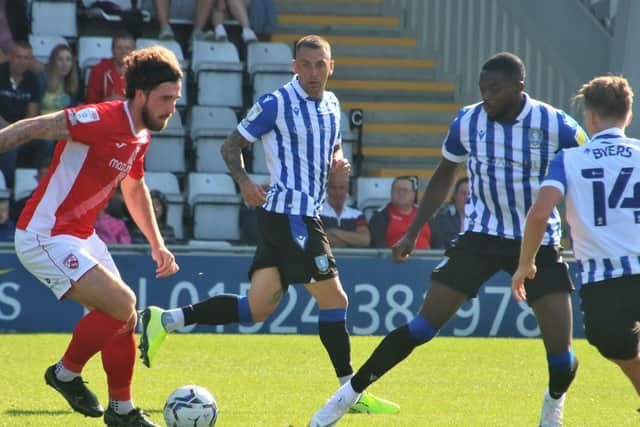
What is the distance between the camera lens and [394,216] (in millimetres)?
14453

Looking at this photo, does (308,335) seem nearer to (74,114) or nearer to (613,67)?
(613,67)

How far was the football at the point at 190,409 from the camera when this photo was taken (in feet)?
23.1

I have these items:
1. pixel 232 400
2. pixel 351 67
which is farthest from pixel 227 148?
pixel 351 67

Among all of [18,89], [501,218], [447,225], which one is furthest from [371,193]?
[501,218]

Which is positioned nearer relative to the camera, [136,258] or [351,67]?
[136,258]

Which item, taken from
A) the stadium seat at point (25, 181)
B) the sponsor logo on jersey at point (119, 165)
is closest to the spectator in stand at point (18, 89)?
the stadium seat at point (25, 181)

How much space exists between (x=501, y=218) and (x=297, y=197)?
5.12 ft

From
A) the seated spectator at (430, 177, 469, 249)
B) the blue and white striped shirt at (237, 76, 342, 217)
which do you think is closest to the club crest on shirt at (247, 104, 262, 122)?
the blue and white striped shirt at (237, 76, 342, 217)

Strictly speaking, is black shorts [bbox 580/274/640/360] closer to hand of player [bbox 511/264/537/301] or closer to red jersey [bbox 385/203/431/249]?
hand of player [bbox 511/264/537/301]

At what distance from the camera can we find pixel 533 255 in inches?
259

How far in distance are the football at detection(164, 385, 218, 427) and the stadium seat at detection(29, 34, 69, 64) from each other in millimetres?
9787

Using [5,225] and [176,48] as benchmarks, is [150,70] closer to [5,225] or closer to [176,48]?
[5,225]

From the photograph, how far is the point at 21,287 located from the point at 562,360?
7345 millimetres

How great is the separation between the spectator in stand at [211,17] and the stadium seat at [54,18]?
3.46ft
